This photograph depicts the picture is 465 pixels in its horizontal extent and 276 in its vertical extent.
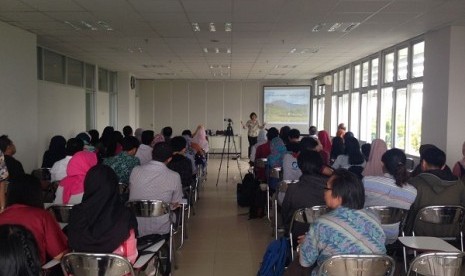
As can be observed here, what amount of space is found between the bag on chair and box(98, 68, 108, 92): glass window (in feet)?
37.0

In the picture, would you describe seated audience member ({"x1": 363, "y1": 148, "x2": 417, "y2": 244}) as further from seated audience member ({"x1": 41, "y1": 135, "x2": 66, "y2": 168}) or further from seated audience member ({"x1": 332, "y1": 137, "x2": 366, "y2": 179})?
seated audience member ({"x1": 41, "y1": 135, "x2": 66, "y2": 168})

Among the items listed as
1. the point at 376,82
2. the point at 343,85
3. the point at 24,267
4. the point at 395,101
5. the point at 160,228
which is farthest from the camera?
the point at 343,85

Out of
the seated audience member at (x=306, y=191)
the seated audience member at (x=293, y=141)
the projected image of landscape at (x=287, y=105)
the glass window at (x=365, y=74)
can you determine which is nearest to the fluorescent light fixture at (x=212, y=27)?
the seated audience member at (x=293, y=141)

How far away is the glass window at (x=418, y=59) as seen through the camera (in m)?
7.81

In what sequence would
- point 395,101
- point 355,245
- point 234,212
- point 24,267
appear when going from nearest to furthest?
→ point 24,267, point 355,245, point 234,212, point 395,101

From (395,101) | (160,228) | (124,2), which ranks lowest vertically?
(160,228)

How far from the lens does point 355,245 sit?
6.98ft

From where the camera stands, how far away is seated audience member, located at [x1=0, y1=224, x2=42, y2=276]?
5.13 feet

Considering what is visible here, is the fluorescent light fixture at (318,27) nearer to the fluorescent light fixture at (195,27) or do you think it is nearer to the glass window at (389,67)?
the fluorescent light fixture at (195,27)

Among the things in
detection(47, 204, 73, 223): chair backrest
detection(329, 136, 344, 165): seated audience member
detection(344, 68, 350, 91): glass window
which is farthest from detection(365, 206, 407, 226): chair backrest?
detection(344, 68, 350, 91): glass window

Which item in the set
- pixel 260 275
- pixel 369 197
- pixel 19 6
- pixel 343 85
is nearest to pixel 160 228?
pixel 260 275

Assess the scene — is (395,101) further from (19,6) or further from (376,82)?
(19,6)

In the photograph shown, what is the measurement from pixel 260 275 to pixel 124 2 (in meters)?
3.86

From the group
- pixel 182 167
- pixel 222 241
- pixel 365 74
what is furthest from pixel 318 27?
pixel 365 74
